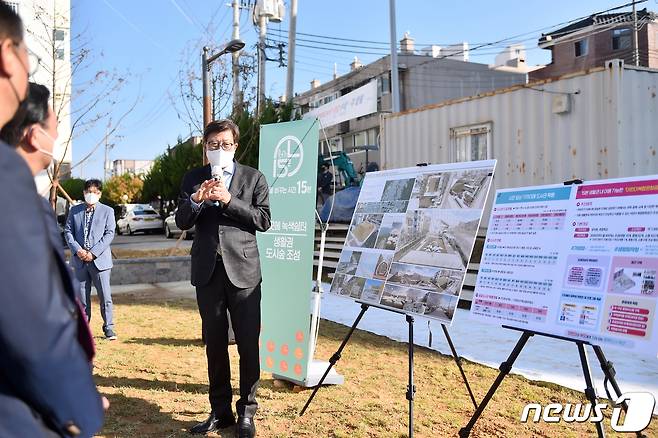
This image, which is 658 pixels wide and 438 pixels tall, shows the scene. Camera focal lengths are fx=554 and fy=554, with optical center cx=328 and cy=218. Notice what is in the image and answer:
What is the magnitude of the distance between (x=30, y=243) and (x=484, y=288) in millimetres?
2612

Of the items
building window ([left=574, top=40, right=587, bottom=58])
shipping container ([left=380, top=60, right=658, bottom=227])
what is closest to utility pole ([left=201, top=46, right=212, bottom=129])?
shipping container ([left=380, top=60, right=658, bottom=227])

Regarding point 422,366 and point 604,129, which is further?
point 604,129

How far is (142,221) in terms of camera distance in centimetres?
2728

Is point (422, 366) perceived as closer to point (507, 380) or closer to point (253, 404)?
point (507, 380)

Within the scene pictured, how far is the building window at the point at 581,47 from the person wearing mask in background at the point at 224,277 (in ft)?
117

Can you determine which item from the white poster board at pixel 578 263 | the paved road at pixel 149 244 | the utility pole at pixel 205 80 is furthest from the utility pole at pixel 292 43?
the white poster board at pixel 578 263

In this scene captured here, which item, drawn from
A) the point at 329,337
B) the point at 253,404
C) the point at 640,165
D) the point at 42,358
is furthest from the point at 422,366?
the point at 42,358

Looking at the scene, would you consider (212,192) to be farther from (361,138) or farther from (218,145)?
(361,138)

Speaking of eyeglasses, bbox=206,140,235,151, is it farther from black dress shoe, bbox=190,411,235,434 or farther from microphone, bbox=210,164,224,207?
black dress shoe, bbox=190,411,235,434

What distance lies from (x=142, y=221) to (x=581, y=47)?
27.6m

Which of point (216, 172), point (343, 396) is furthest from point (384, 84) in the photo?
point (216, 172)

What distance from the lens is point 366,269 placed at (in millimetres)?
3838

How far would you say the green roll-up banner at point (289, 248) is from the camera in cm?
409

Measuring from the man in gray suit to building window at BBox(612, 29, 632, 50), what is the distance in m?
34.4
